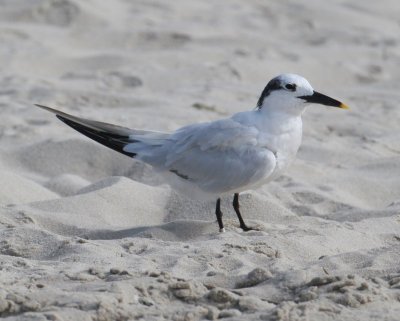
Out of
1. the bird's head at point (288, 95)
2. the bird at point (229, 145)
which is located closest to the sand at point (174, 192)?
the bird at point (229, 145)

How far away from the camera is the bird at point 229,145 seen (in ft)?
13.4

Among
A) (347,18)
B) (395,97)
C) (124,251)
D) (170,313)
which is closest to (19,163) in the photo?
(124,251)

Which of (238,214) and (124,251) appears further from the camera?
(238,214)

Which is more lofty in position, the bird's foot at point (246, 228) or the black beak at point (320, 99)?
the black beak at point (320, 99)

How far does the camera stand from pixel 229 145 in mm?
4117

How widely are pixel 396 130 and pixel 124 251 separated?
288 cm

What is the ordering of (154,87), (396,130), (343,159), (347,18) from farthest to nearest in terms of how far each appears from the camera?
(347,18) → (154,87) → (396,130) → (343,159)

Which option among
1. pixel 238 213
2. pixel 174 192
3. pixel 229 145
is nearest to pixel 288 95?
pixel 229 145

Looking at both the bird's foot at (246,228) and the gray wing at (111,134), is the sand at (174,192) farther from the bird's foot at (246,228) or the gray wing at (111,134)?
the gray wing at (111,134)

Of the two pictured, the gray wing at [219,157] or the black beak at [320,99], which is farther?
the black beak at [320,99]

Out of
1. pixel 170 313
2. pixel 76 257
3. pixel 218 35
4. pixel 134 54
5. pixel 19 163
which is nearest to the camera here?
pixel 170 313

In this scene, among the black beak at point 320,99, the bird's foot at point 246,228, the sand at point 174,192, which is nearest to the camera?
the sand at point 174,192

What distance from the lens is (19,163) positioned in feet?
16.5

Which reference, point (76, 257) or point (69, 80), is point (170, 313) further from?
point (69, 80)
